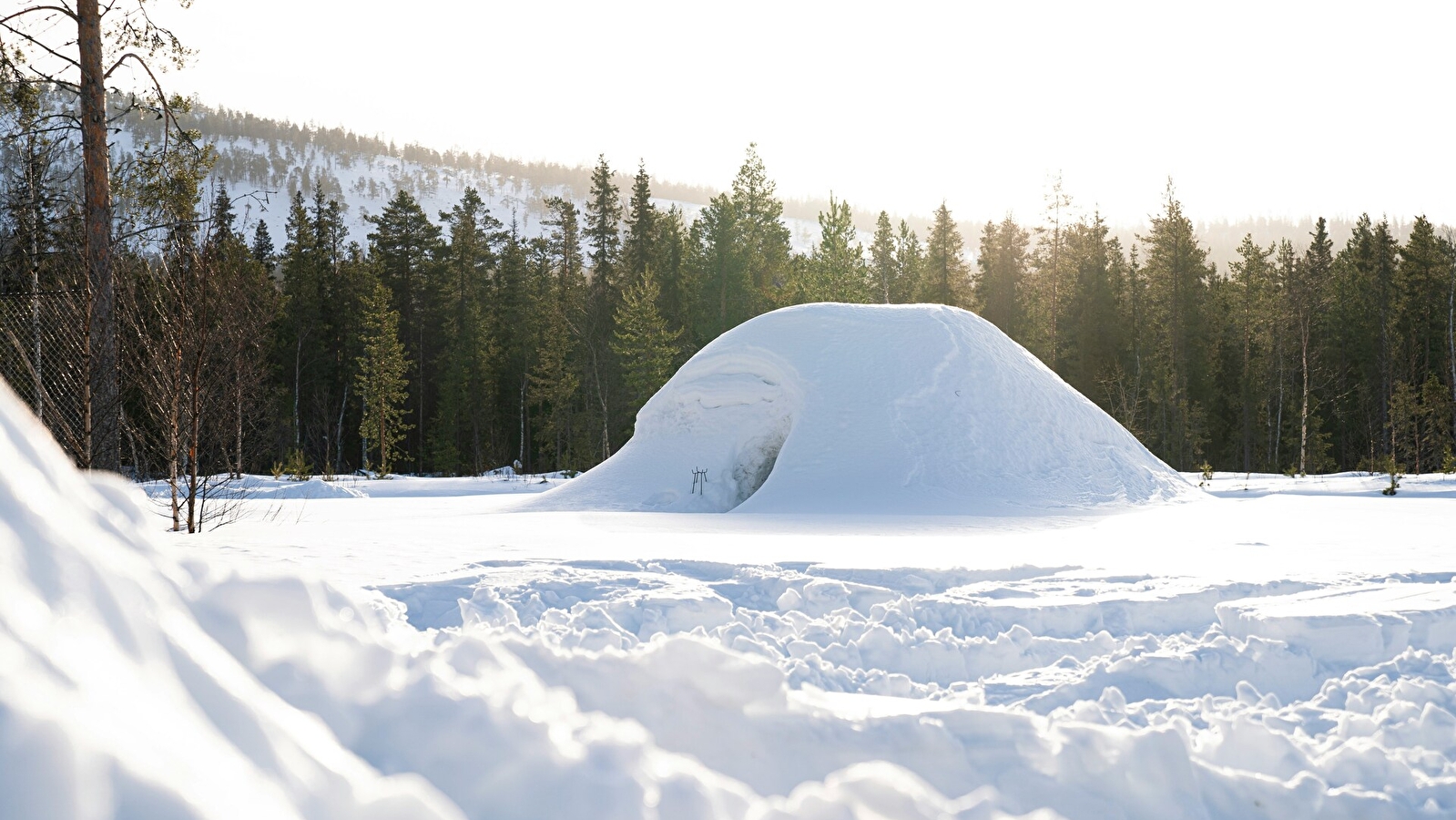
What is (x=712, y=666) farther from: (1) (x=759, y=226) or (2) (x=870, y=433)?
(1) (x=759, y=226)

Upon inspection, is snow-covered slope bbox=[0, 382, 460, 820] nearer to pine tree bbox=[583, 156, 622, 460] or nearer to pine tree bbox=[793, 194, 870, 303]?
pine tree bbox=[583, 156, 622, 460]

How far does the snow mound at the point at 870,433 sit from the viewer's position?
1291 cm

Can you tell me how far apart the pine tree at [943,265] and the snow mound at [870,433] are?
1188 inches

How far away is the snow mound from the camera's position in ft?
42.4

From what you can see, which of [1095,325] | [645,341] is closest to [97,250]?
[645,341]

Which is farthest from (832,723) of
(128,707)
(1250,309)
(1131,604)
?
(1250,309)

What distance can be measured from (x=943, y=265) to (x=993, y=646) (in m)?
43.3

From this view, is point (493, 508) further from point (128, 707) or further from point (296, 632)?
point (128, 707)

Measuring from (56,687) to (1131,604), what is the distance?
5535 mm

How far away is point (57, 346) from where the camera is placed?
8.91 metres

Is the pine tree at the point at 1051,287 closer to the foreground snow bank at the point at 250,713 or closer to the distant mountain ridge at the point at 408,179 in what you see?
the foreground snow bank at the point at 250,713

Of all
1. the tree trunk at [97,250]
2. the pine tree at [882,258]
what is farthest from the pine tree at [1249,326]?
the tree trunk at [97,250]

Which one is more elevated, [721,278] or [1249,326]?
[721,278]

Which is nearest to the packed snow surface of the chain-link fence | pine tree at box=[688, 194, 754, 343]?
the chain-link fence
